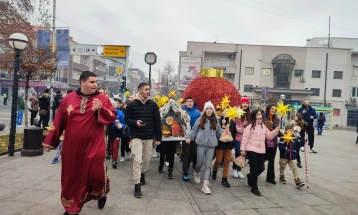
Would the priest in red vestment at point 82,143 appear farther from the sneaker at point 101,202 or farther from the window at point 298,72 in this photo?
the window at point 298,72

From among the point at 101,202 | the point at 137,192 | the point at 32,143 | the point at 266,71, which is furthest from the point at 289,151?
the point at 266,71

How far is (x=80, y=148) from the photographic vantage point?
3.53 meters

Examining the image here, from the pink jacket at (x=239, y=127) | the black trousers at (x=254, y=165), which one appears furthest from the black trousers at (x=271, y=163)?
the black trousers at (x=254, y=165)

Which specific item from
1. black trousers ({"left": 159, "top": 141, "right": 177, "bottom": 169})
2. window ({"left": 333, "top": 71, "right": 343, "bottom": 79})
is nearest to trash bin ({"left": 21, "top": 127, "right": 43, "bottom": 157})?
black trousers ({"left": 159, "top": 141, "right": 177, "bottom": 169})

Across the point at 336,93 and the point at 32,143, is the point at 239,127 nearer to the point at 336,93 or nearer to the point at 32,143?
the point at 32,143

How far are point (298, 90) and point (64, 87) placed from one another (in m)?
40.3

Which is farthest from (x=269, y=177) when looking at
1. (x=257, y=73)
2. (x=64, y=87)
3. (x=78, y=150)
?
(x=64, y=87)

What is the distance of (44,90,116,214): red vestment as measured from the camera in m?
3.52

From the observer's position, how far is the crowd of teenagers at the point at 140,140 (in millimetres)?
3541

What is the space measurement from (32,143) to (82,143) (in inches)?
192

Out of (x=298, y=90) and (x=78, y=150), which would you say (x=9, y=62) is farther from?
(x=298, y=90)

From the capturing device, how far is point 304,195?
5.47 metres

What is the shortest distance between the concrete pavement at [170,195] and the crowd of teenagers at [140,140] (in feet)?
0.79

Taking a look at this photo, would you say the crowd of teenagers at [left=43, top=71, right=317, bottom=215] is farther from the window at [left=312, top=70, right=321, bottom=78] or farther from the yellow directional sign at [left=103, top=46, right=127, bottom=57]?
the window at [left=312, top=70, right=321, bottom=78]
